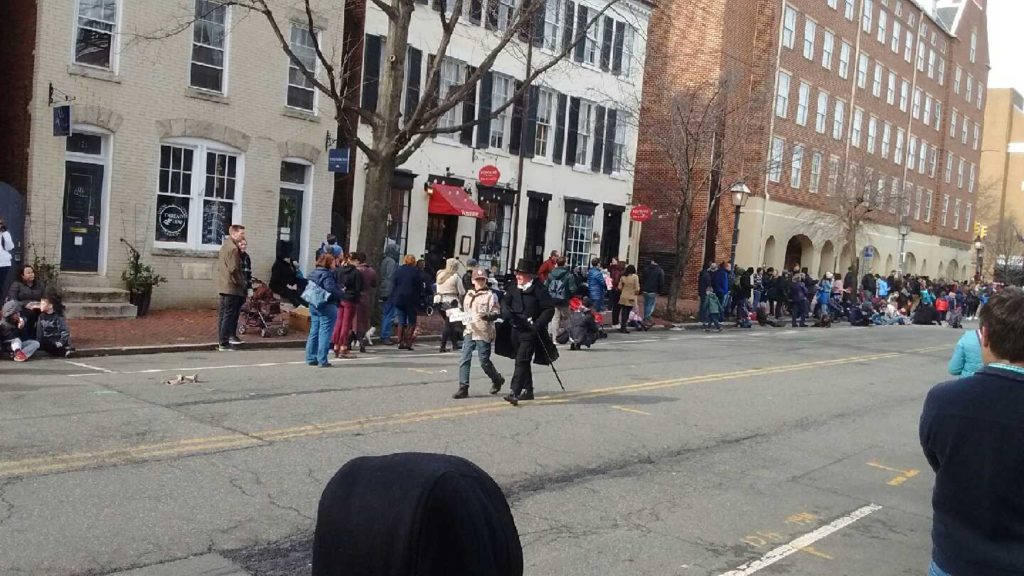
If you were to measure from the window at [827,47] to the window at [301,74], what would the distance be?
99.4 ft

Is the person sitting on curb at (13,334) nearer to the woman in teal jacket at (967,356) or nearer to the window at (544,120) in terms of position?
the woman in teal jacket at (967,356)

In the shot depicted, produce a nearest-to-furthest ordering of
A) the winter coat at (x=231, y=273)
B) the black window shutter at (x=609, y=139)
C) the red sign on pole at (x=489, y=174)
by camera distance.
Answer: the winter coat at (x=231, y=273), the red sign on pole at (x=489, y=174), the black window shutter at (x=609, y=139)

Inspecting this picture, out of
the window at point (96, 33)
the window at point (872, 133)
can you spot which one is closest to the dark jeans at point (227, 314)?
the window at point (96, 33)

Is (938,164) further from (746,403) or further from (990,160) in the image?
(746,403)

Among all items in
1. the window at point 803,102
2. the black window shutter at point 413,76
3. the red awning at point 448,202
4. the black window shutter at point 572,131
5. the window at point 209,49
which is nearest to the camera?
the window at point 209,49

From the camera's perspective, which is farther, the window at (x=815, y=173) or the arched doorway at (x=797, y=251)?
the arched doorway at (x=797, y=251)

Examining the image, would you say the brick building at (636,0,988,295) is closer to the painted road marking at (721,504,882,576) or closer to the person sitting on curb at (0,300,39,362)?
the person sitting on curb at (0,300,39,362)

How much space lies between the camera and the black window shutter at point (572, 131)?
29.9m

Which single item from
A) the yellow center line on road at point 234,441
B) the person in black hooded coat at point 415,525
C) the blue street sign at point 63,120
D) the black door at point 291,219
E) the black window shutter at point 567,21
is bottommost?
the yellow center line on road at point 234,441

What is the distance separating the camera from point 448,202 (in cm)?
2462

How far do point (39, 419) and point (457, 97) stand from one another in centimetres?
1095

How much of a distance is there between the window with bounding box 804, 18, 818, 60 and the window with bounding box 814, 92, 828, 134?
2.20 meters

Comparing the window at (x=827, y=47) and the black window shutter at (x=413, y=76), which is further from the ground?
the window at (x=827, y=47)

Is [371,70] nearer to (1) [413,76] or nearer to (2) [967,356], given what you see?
(1) [413,76]
